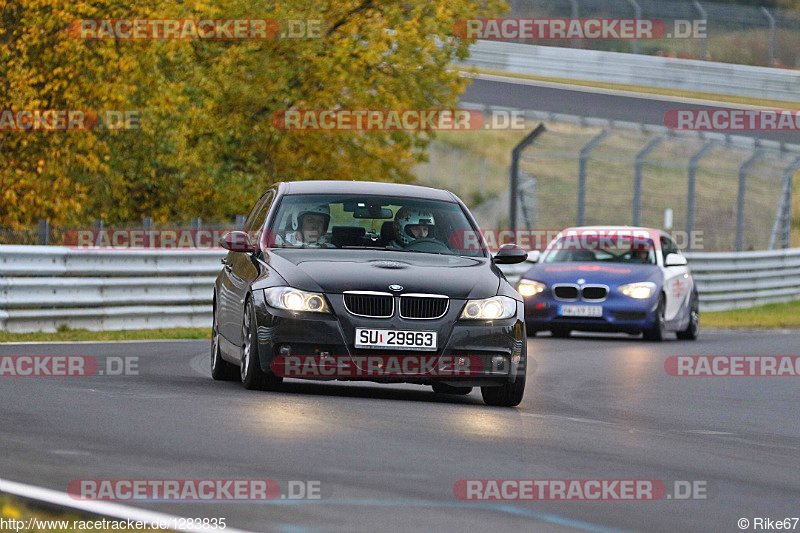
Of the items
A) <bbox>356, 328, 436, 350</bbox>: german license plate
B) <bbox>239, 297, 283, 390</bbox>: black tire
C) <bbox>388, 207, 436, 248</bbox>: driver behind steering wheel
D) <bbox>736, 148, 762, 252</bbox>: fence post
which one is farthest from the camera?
<bbox>736, 148, 762, 252</bbox>: fence post

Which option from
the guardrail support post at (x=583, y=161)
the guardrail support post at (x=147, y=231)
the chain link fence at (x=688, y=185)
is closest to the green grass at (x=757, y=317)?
the chain link fence at (x=688, y=185)

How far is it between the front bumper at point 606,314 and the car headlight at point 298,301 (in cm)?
978

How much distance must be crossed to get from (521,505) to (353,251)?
478cm

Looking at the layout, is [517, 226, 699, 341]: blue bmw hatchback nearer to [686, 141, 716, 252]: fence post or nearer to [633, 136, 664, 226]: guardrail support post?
[633, 136, 664, 226]: guardrail support post

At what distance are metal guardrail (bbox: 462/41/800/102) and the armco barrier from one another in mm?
23488

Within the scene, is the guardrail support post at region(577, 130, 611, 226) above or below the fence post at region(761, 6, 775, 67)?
below

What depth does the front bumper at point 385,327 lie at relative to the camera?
10297 millimetres

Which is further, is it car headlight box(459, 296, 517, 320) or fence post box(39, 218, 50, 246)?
fence post box(39, 218, 50, 246)

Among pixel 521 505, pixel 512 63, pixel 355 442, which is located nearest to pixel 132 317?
pixel 355 442
